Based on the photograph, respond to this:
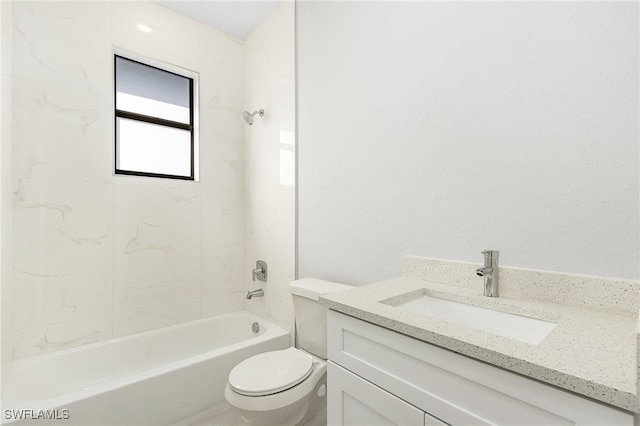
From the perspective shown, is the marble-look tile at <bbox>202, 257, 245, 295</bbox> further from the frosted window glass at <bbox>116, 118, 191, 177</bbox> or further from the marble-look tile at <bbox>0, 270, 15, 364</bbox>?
the marble-look tile at <bbox>0, 270, 15, 364</bbox>

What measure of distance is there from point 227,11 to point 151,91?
2.75ft

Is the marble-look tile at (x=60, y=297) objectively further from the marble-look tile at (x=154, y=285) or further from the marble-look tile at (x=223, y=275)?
the marble-look tile at (x=223, y=275)

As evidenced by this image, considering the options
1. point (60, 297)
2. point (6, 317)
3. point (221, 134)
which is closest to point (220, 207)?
point (221, 134)

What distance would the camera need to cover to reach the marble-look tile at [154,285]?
2.05 meters

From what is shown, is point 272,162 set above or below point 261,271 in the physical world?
above

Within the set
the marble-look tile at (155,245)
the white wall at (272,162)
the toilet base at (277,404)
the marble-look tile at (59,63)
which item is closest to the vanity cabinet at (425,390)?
the toilet base at (277,404)

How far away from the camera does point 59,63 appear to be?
6.03 feet

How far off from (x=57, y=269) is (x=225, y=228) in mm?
1077

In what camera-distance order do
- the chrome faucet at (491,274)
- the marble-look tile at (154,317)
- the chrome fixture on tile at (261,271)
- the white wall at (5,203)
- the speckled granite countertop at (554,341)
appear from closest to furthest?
the speckled granite countertop at (554,341), the chrome faucet at (491,274), the white wall at (5,203), the marble-look tile at (154,317), the chrome fixture on tile at (261,271)

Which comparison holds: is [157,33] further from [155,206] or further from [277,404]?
[277,404]

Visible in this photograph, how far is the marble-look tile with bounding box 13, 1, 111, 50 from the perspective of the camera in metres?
1.73

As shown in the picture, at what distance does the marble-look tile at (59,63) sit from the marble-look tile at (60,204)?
2.01ft

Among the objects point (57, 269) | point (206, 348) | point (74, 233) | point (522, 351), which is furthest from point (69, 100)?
point (522, 351)

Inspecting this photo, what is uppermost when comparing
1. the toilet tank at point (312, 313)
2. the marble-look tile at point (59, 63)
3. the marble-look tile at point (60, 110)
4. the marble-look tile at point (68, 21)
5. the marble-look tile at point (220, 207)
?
the marble-look tile at point (68, 21)
